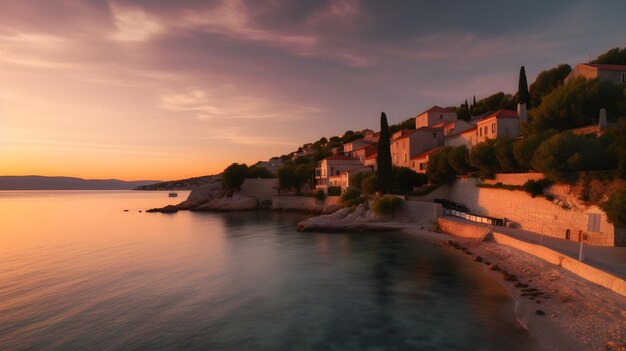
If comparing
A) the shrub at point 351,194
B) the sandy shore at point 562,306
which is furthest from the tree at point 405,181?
the sandy shore at point 562,306

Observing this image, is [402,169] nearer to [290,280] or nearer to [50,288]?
[290,280]

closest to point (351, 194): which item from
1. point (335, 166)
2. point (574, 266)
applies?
point (335, 166)

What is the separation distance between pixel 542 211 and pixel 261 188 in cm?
7975

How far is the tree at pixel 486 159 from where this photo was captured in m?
41.8

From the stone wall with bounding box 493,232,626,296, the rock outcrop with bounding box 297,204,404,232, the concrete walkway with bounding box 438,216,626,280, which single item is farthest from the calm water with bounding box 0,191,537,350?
the rock outcrop with bounding box 297,204,404,232

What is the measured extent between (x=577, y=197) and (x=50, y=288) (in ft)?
133

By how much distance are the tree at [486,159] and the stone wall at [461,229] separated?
24.6 ft

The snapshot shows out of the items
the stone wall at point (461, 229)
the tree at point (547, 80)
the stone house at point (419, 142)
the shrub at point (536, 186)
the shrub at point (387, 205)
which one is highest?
the tree at point (547, 80)

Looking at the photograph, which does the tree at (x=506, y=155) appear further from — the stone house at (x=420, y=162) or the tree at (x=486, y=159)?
the stone house at (x=420, y=162)

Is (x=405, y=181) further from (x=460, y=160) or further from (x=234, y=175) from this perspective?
(x=234, y=175)

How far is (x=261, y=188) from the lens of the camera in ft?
339

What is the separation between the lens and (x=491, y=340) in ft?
48.8

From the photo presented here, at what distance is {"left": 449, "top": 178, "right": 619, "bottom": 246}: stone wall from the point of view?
26.3 meters

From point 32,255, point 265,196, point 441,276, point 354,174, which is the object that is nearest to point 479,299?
point 441,276
